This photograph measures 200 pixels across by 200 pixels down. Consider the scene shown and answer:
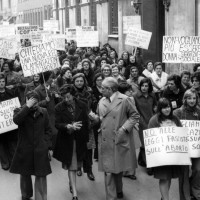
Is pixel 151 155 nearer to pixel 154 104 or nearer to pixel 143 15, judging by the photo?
pixel 154 104

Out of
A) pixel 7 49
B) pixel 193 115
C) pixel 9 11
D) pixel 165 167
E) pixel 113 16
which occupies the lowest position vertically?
pixel 165 167

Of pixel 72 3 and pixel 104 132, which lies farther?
pixel 72 3

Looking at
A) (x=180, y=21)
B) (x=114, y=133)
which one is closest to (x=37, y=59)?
(x=114, y=133)

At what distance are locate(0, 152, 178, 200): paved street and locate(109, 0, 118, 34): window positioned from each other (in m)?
17.9

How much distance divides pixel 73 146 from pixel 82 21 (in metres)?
27.9

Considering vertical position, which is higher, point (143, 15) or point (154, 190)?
point (143, 15)

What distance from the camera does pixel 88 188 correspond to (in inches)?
320

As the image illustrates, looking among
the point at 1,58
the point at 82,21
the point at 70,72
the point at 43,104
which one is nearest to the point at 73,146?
the point at 43,104

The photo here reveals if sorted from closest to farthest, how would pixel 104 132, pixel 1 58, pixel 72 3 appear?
pixel 104 132
pixel 1 58
pixel 72 3

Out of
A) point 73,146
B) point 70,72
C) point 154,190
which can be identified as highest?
point 70,72

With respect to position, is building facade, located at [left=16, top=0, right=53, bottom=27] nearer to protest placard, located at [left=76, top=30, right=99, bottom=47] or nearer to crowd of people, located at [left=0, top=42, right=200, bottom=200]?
Answer: protest placard, located at [left=76, top=30, right=99, bottom=47]

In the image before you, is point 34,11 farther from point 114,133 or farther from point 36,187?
Answer: point 36,187

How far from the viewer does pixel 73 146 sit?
297 inches

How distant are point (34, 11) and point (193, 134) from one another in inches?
2205
